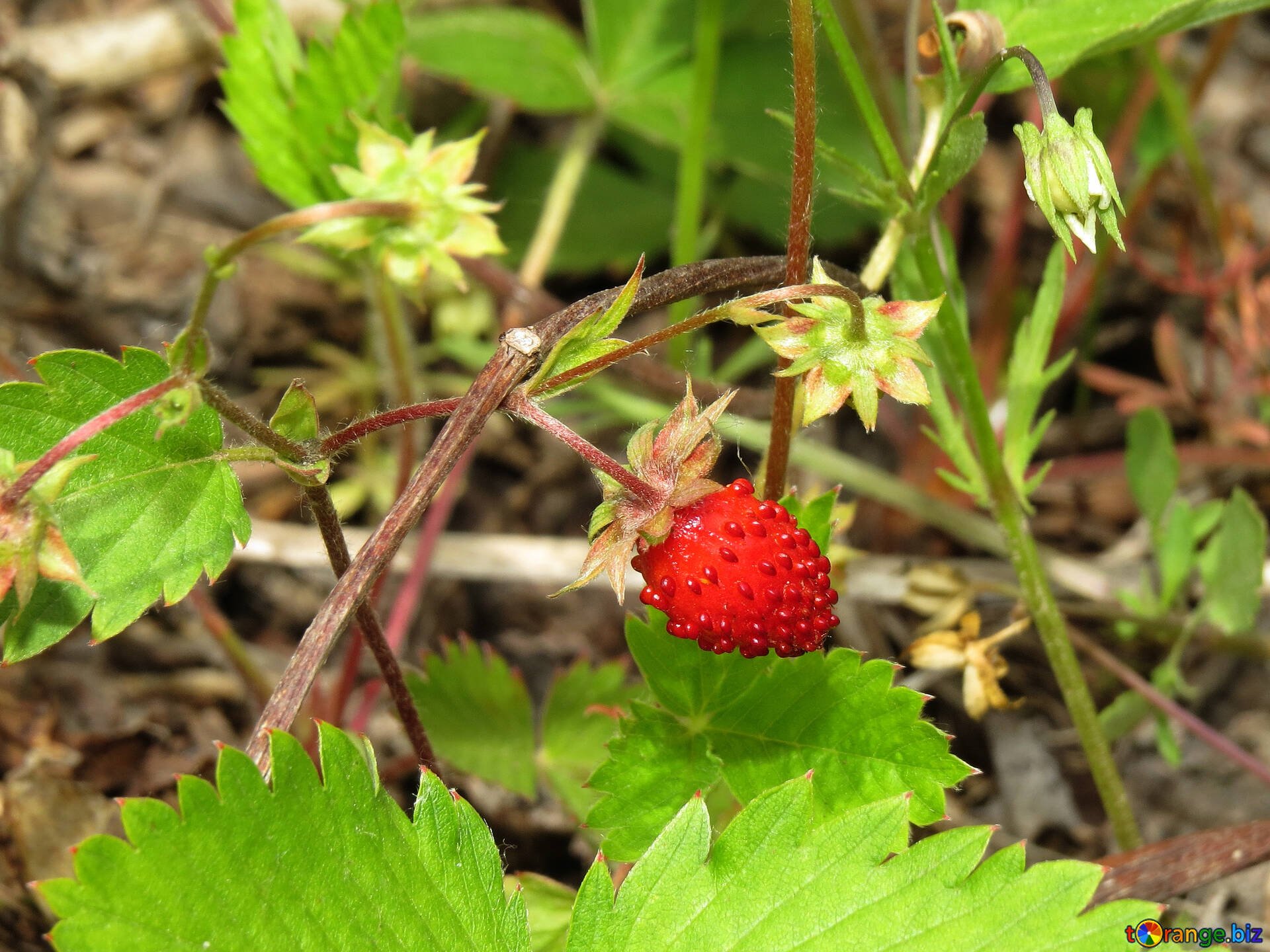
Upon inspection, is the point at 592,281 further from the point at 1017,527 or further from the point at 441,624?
the point at 1017,527

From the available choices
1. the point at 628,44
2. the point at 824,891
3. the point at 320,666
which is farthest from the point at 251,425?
the point at 628,44

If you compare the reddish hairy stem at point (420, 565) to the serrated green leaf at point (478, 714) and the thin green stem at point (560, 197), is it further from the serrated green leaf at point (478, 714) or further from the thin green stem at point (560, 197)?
the thin green stem at point (560, 197)

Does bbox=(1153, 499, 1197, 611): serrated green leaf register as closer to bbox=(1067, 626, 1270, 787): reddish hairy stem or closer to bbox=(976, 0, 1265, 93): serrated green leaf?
bbox=(1067, 626, 1270, 787): reddish hairy stem

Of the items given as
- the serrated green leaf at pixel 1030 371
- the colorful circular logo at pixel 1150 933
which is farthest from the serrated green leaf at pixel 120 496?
the colorful circular logo at pixel 1150 933

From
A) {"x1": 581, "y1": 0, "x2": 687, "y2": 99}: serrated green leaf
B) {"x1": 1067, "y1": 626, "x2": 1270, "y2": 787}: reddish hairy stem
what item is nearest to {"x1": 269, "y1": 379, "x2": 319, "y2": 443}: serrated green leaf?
{"x1": 1067, "y1": 626, "x2": 1270, "y2": 787}: reddish hairy stem

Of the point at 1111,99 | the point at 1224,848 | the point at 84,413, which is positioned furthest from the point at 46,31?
the point at 1224,848

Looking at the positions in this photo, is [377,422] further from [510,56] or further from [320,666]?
[510,56]

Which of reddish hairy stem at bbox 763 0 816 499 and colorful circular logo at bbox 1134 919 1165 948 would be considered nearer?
reddish hairy stem at bbox 763 0 816 499
